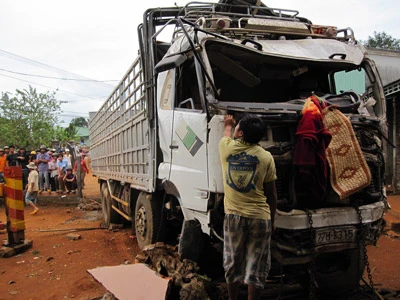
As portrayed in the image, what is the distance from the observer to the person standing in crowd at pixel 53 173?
14.7 m

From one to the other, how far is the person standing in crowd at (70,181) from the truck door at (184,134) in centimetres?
1094

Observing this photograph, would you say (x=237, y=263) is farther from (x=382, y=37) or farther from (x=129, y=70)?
(x=382, y=37)

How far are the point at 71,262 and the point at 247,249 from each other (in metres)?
3.63

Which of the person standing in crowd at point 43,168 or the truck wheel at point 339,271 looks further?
the person standing in crowd at point 43,168

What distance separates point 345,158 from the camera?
123 inches

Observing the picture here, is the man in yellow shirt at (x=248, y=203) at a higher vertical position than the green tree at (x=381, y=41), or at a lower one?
lower

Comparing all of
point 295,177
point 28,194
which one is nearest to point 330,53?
point 295,177

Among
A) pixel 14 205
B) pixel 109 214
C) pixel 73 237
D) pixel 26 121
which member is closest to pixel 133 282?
pixel 14 205

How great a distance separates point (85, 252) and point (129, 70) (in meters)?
→ 3.07

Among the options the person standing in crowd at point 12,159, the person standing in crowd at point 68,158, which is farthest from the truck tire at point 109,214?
the person standing in crowd at point 68,158

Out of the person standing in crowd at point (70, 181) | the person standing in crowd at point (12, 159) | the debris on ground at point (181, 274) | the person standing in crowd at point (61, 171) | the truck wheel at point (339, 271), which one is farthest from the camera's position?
the person standing in crowd at point (61, 171)

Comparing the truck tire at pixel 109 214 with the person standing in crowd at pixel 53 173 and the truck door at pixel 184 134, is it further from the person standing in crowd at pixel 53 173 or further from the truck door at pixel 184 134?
the person standing in crowd at pixel 53 173

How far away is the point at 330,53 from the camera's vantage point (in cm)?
385

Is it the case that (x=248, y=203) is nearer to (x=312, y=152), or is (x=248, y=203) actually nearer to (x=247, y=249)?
(x=247, y=249)
